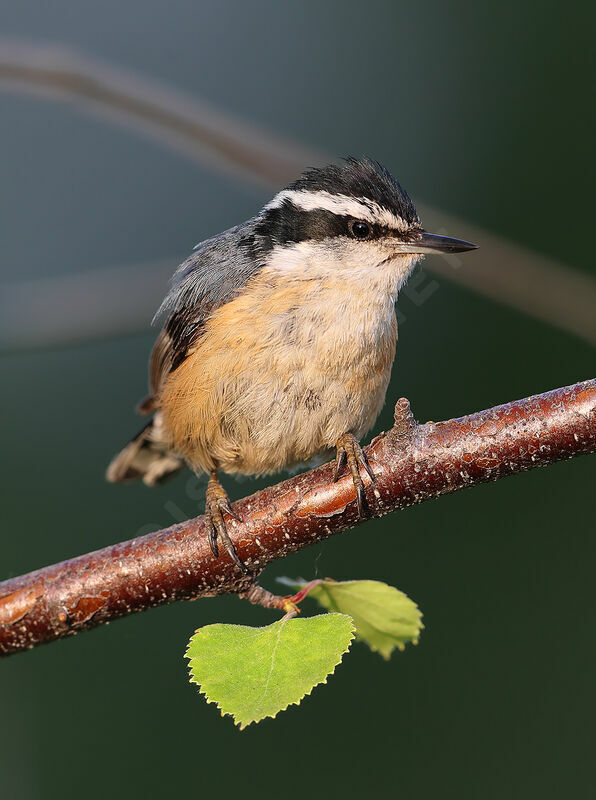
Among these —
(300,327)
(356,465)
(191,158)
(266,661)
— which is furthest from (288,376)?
(266,661)

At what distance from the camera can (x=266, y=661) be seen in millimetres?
1977

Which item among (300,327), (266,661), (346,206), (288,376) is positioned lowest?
(266,661)

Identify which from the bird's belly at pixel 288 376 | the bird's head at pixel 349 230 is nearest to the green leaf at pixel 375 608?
the bird's belly at pixel 288 376

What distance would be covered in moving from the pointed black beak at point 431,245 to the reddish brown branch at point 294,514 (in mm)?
824

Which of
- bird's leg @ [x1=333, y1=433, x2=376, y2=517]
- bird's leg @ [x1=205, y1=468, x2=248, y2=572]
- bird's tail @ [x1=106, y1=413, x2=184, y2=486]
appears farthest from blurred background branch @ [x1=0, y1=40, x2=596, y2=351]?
bird's tail @ [x1=106, y1=413, x2=184, y2=486]

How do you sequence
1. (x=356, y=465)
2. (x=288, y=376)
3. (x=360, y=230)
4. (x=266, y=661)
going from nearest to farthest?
(x=266, y=661) → (x=356, y=465) → (x=288, y=376) → (x=360, y=230)

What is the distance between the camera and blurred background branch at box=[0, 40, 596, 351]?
3012mm

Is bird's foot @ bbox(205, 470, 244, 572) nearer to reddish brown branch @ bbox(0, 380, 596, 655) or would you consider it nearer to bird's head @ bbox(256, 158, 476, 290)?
reddish brown branch @ bbox(0, 380, 596, 655)

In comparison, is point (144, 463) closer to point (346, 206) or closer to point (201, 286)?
point (201, 286)

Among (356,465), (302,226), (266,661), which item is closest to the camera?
(266,661)

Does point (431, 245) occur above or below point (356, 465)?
above

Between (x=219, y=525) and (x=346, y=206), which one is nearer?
(x=219, y=525)

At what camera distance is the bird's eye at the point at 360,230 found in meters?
3.31

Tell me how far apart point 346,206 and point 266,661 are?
6.44 feet
